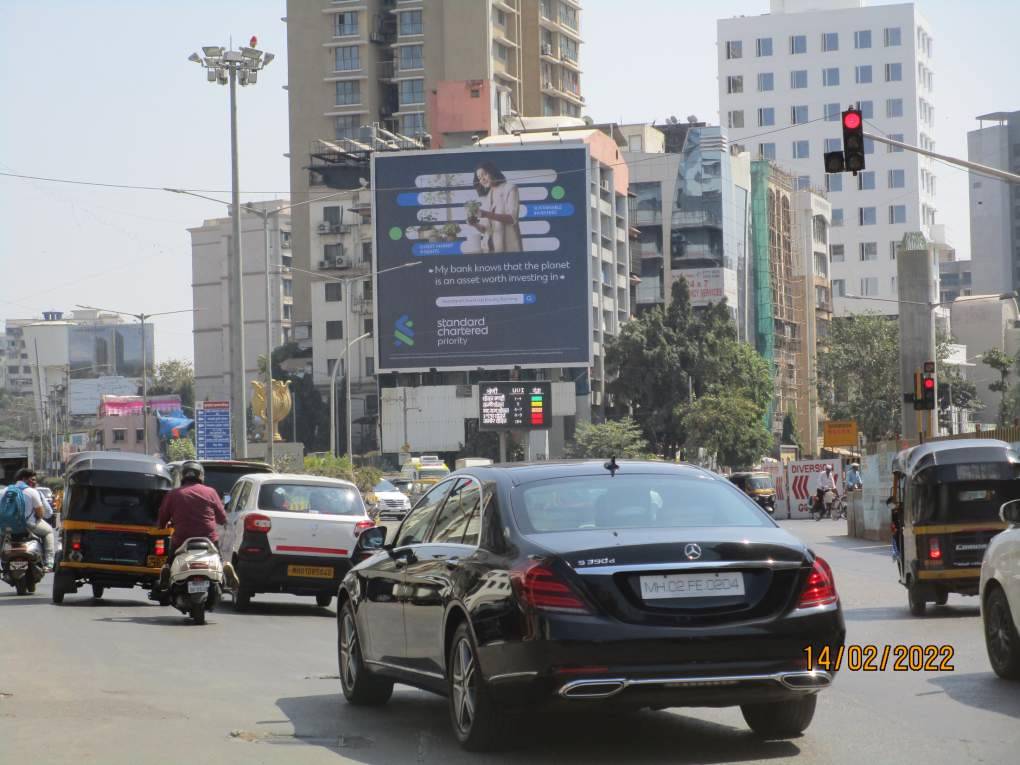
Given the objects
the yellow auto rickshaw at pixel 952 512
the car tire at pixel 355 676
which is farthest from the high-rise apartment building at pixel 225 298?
the car tire at pixel 355 676

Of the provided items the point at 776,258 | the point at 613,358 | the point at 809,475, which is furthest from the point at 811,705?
the point at 776,258

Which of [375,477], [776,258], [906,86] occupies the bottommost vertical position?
[375,477]

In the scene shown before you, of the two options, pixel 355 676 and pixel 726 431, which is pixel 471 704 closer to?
pixel 355 676

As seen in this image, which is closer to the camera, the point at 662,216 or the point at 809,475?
the point at 809,475

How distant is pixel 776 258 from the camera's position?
461 ft

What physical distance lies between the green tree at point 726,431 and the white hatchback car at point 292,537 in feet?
273

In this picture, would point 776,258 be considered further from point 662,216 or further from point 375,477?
point 375,477

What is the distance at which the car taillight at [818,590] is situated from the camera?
8438mm

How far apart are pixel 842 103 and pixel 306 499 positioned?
14986 centimetres

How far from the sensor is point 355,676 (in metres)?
11.0

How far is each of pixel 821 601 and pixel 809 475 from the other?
57611 mm

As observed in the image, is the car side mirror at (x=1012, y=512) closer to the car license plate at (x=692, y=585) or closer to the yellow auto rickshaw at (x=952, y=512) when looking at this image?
the car license plate at (x=692, y=585)
